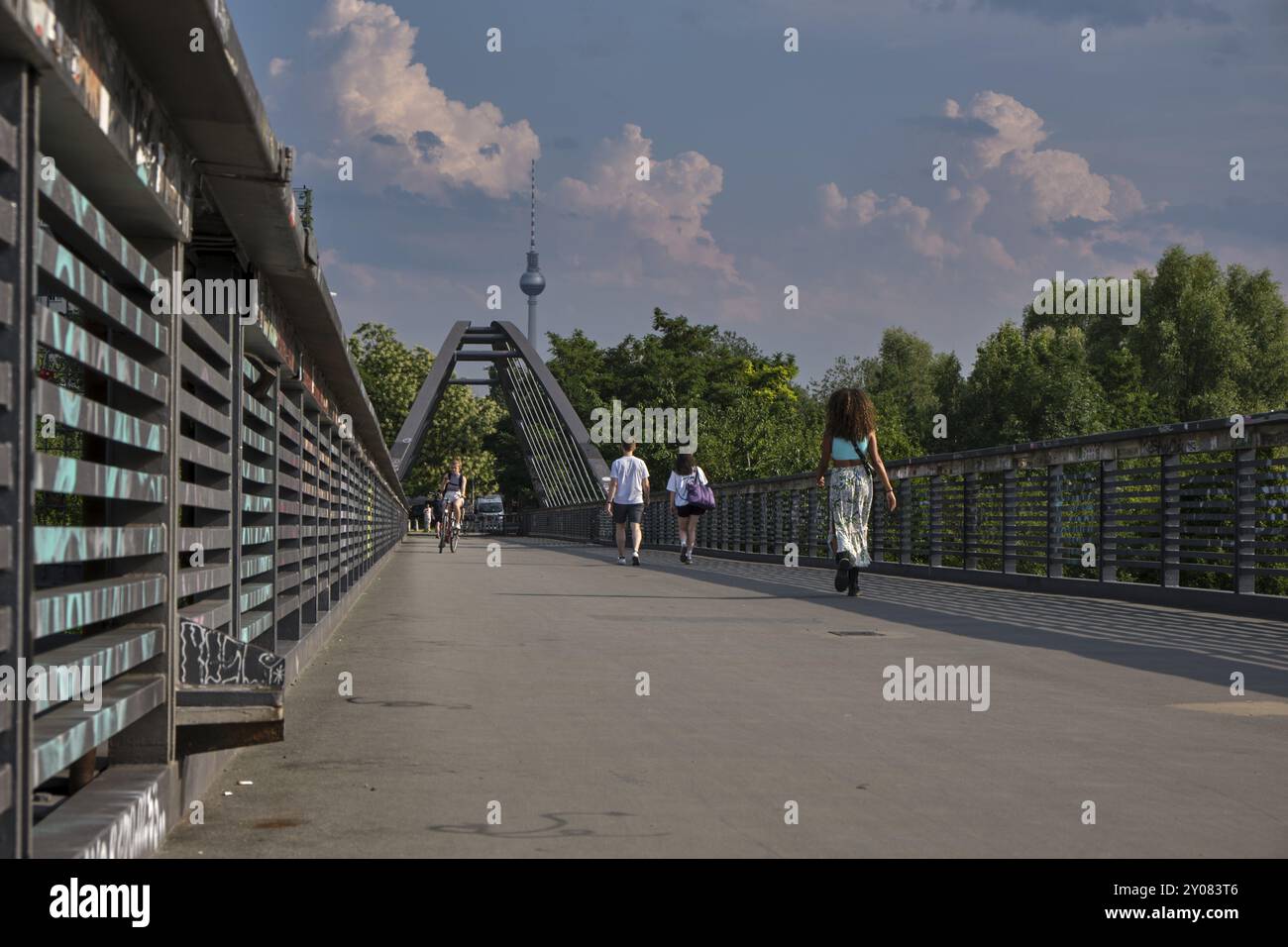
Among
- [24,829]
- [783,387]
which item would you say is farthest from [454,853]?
[783,387]

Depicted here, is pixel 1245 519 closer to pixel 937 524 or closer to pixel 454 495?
pixel 937 524

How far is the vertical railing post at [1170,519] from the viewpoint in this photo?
44.4 feet

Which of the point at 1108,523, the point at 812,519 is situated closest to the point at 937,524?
the point at 1108,523

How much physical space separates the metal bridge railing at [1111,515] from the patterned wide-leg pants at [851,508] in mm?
1977

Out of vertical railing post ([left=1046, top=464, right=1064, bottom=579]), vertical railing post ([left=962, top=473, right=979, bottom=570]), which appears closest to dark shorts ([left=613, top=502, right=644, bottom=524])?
vertical railing post ([left=962, top=473, right=979, bottom=570])

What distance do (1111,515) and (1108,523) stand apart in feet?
0.25

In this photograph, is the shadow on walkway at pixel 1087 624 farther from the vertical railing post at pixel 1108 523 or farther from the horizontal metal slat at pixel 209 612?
Result: the horizontal metal slat at pixel 209 612

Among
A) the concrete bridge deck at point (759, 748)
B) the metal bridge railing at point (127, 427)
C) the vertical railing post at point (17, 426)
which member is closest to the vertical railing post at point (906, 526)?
the concrete bridge deck at point (759, 748)

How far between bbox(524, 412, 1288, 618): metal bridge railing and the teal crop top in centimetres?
216

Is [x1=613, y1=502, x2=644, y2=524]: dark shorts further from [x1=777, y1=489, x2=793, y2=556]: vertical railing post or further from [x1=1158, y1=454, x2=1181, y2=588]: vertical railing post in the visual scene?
[x1=1158, y1=454, x2=1181, y2=588]: vertical railing post

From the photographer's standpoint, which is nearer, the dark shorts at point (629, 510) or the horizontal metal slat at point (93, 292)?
the horizontal metal slat at point (93, 292)
